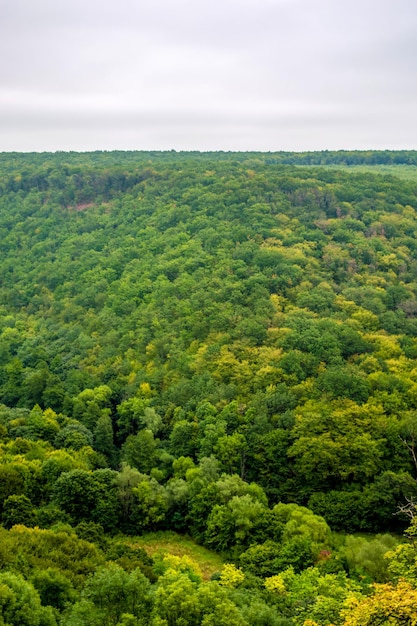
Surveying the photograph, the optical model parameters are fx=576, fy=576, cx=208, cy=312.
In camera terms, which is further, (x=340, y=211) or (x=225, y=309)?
(x=340, y=211)

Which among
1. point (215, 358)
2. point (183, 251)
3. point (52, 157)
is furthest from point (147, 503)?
point (52, 157)

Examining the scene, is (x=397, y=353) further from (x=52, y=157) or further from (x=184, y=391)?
(x=52, y=157)

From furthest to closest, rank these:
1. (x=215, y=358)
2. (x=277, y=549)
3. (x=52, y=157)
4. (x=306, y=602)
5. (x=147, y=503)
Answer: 1. (x=52, y=157)
2. (x=215, y=358)
3. (x=147, y=503)
4. (x=277, y=549)
5. (x=306, y=602)

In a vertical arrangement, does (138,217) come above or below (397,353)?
above

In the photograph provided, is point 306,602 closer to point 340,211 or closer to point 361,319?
point 361,319

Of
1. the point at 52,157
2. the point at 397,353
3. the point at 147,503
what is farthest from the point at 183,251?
the point at 52,157

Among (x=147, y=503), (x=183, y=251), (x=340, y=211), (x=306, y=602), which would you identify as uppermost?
(x=340, y=211)

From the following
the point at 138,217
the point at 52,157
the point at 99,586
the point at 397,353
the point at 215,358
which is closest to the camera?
the point at 99,586
